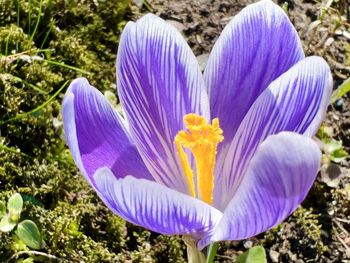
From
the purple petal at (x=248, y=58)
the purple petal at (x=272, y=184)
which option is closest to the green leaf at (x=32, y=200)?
the purple petal at (x=248, y=58)

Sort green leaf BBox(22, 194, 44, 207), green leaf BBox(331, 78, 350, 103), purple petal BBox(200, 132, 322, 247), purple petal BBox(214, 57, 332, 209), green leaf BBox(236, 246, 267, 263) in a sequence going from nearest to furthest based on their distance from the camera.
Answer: purple petal BBox(200, 132, 322, 247) → purple petal BBox(214, 57, 332, 209) → green leaf BBox(236, 246, 267, 263) → green leaf BBox(22, 194, 44, 207) → green leaf BBox(331, 78, 350, 103)

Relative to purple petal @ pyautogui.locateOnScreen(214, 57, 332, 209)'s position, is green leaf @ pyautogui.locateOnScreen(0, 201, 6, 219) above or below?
below

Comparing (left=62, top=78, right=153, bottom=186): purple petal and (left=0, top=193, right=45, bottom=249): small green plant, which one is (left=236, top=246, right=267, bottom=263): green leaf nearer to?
(left=62, top=78, right=153, bottom=186): purple petal

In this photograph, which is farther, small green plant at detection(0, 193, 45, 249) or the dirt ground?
the dirt ground

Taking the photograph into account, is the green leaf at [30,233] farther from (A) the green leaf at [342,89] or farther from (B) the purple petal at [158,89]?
(A) the green leaf at [342,89]

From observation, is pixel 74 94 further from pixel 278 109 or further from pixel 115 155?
pixel 278 109

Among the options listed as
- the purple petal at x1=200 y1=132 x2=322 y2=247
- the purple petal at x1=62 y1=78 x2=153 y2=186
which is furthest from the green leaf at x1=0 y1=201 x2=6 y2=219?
the purple petal at x1=200 y1=132 x2=322 y2=247

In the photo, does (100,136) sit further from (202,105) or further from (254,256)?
(254,256)

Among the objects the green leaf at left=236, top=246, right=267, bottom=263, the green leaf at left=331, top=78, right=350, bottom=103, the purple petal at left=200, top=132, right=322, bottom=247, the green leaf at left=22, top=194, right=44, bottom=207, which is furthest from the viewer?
the green leaf at left=331, top=78, right=350, bottom=103
